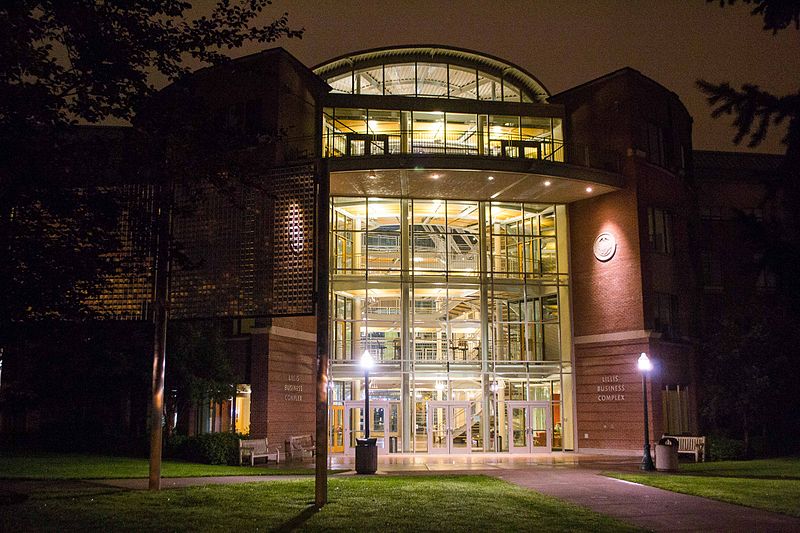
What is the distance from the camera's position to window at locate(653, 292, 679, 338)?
112 feet

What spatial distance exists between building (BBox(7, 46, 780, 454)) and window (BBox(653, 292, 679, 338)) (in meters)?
0.10

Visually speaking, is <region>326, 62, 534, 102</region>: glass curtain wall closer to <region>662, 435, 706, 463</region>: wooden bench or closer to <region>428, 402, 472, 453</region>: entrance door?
<region>428, 402, 472, 453</region>: entrance door

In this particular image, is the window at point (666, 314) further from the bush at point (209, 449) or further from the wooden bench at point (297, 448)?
the bush at point (209, 449)

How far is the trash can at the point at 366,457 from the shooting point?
861 inches

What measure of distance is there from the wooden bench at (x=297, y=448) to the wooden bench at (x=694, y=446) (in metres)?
14.4

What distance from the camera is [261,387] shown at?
1191 inches

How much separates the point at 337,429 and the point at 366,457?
12.8 meters

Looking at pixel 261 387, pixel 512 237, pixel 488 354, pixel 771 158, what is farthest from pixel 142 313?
pixel 771 158

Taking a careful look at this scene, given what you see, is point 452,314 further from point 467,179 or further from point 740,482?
point 740,482

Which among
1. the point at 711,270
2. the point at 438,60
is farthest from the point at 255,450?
the point at 711,270

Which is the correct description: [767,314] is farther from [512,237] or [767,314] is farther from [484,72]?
[484,72]

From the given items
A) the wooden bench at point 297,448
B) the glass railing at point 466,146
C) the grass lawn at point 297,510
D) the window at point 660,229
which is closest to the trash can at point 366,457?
the grass lawn at point 297,510

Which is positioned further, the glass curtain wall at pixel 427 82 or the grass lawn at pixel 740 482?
the glass curtain wall at pixel 427 82

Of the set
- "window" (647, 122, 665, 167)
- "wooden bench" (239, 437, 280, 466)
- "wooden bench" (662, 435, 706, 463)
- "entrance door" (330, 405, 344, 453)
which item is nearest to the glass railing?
"window" (647, 122, 665, 167)
